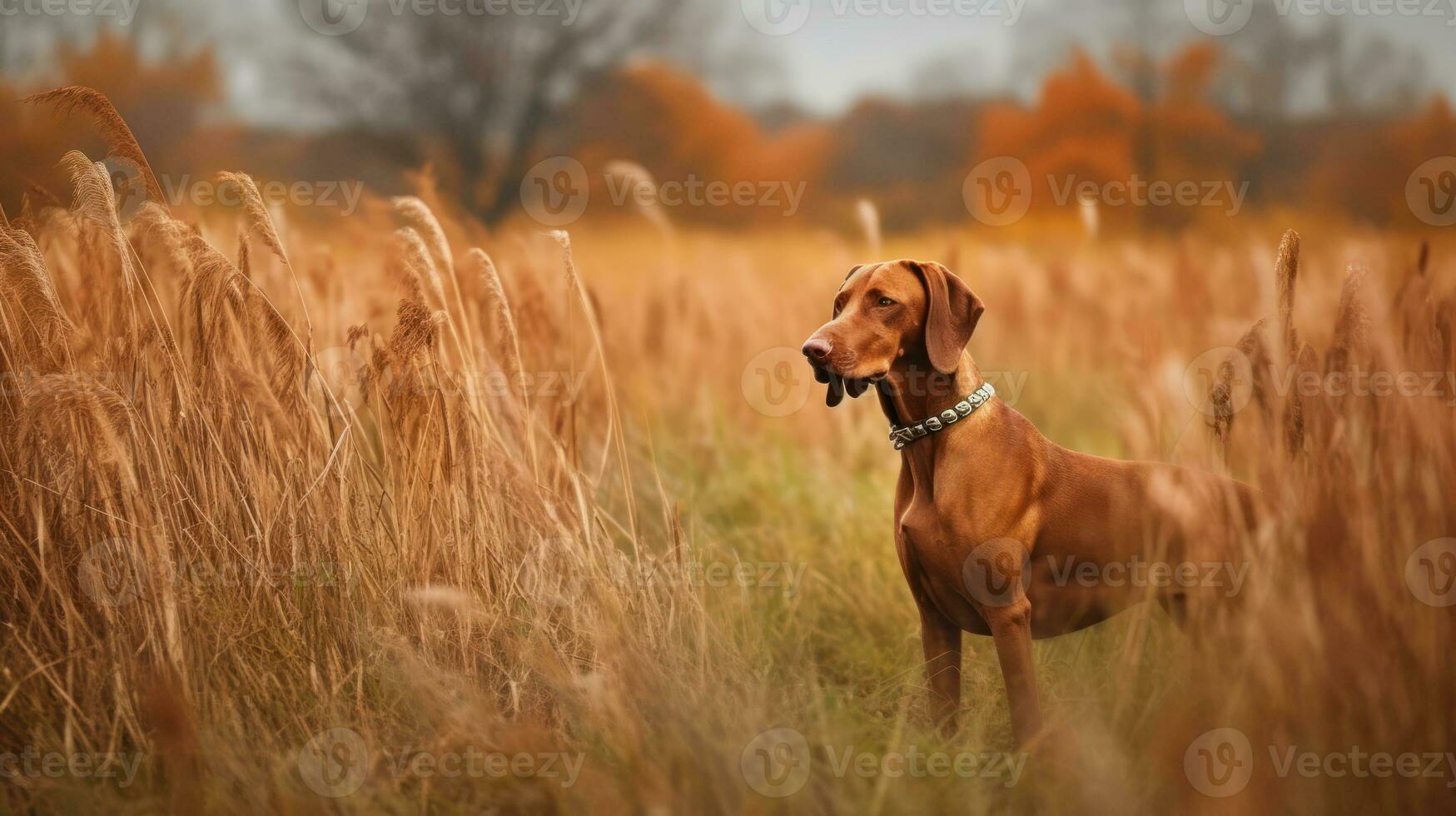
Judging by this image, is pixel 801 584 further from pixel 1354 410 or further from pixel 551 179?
pixel 551 179

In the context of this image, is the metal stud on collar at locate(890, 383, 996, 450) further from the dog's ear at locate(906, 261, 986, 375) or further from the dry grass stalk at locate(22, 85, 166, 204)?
the dry grass stalk at locate(22, 85, 166, 204)

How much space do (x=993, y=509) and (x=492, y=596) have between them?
1.67m

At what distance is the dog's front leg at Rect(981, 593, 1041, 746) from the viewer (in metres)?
2.79

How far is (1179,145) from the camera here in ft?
53.6

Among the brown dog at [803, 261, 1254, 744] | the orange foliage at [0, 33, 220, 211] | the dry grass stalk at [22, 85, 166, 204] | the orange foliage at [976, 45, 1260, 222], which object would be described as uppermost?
the orange foliage at [0, 33, 220, 211]

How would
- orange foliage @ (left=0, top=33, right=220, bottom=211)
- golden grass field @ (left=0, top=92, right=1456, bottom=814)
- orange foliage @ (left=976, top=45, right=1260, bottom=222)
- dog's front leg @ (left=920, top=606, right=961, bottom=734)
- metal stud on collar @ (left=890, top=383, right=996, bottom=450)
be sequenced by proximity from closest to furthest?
golden grass field @ (left=0, top=92, right=1456, bottom=814), metal stud on collar @ (left=890, top=383, right=996, bottom=450), dog's front leg @ (left=920, top=606, right=961, bottom=734), orange foliage @ (left=0, top=33, right=220, bottom=211), orange foliage @ (left=976, top=45, right=1260, bottom=222)

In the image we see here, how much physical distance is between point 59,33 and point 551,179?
7880mm

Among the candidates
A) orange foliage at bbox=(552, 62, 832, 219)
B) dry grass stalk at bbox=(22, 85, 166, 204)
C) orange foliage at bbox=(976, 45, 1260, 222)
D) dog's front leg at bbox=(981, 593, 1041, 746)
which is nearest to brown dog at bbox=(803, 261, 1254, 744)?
dog's front leg at bbox=(981, 593, 1041, 746)

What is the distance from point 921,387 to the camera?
300cm

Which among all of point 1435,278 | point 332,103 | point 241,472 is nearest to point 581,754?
point 241,472

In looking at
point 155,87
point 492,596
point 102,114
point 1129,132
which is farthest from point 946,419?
point 155,87

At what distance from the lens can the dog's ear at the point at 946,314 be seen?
2.88 m

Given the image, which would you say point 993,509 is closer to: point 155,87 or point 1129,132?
point 1129,132

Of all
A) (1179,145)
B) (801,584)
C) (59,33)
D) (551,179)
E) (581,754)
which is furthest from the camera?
(551,179)
